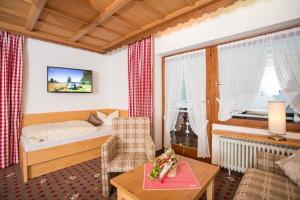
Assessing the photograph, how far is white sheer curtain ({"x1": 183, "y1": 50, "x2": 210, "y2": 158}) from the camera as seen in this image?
266 cm

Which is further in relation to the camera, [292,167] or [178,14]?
Answer: [178,14]

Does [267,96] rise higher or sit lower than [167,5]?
lower

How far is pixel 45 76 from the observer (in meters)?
3.29

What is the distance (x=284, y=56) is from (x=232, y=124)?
3.72 ft

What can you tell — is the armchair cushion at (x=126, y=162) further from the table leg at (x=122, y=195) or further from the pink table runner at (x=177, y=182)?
the table leg at (x=122, y=195)

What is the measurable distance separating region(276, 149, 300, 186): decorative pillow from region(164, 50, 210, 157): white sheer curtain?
1182mm

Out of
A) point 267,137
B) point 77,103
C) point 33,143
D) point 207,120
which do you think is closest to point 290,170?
point 267,137

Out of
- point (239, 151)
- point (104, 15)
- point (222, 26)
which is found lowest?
point (239, 151)

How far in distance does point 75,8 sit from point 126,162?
2259mm

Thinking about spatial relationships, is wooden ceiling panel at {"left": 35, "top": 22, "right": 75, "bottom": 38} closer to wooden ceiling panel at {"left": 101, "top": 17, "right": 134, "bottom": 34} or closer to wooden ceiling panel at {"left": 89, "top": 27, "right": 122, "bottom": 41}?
wooden ceiling panel at {"left": 89, "top": 27, "right": 122, "bottom": 41}

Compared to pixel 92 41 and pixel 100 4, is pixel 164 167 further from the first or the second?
pixel 92 41

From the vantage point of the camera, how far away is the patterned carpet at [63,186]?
75.2 inches

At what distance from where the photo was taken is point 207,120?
266 centimetres

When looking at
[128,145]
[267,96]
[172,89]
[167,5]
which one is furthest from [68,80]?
[267,96]
